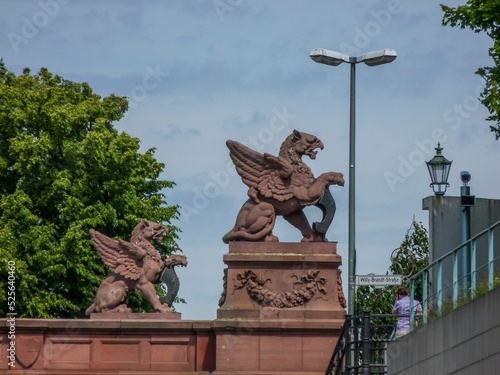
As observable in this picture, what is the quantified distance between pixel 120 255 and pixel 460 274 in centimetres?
1599

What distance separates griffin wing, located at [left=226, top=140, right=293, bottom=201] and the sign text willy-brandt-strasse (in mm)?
4644

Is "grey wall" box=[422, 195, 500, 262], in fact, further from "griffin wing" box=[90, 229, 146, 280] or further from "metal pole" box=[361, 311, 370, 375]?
"griffin wing" box=[90, 229, 146, 280]

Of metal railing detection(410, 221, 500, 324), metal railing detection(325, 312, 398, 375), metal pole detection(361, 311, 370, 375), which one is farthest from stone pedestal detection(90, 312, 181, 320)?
metal railing detection(410, 221, 500, 324)

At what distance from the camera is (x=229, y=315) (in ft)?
132

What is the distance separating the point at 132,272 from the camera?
1639 inches

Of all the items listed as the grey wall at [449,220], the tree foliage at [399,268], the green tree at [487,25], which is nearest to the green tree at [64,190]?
the tree foliage at [399,268]

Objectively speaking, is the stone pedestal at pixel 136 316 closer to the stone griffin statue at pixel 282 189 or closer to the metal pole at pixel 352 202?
the stone griffin statue at pixel 282 189

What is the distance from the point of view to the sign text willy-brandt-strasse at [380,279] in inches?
1430

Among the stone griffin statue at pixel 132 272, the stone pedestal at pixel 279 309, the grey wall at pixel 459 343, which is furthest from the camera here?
the stone griffin statue at pixel 132 272

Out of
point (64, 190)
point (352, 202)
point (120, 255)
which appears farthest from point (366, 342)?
point (64, 190)

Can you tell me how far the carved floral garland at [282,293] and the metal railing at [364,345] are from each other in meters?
4.12

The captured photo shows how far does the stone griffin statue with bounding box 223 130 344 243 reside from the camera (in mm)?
40719

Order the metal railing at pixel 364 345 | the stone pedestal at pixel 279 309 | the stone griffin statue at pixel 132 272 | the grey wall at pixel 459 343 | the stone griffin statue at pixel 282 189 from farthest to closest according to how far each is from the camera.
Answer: the stone griffin statue at pixel 132 272 → the stone griffin statue at pixel 282 189 → the stone pedestal at pixel 279 309 → the metal railing at pixel 364 345 → the grey wall at pixel 459 343

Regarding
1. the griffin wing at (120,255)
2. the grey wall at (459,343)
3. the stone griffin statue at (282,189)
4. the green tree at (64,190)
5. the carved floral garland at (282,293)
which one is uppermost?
the green tree at (64,190)
